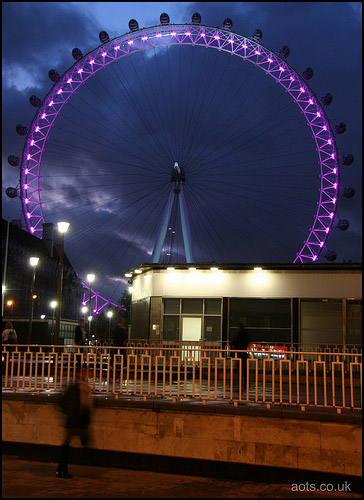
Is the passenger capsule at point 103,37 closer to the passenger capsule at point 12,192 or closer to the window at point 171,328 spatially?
the passenger capsule at point 12,192

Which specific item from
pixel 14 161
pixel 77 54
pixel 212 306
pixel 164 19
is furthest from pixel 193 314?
pixel 77 54

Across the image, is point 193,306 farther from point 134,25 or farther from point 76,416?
point 134,25

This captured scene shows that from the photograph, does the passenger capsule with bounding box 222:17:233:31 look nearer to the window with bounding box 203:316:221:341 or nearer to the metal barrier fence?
the window with bounding box 203:316:221:341

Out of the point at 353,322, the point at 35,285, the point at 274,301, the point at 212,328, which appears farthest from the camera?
the point at 35,285

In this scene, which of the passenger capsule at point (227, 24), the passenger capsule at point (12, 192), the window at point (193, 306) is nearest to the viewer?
the window at point (193, 306)

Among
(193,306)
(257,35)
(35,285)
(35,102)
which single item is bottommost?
(193,306)

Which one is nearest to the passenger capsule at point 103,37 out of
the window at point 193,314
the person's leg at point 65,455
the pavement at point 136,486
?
the window at point 193,314

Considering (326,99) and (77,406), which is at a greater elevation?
(326,99)

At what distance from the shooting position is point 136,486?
30.0ft

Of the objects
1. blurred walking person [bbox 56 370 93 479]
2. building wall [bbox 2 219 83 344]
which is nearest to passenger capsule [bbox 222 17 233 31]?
blurred walking person [bbox 56 370 93 479]

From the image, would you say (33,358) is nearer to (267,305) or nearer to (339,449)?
(339,449)

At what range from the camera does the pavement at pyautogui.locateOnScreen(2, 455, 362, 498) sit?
8.60 metres

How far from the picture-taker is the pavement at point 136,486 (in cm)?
860

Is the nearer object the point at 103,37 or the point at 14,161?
the point at 103,37
